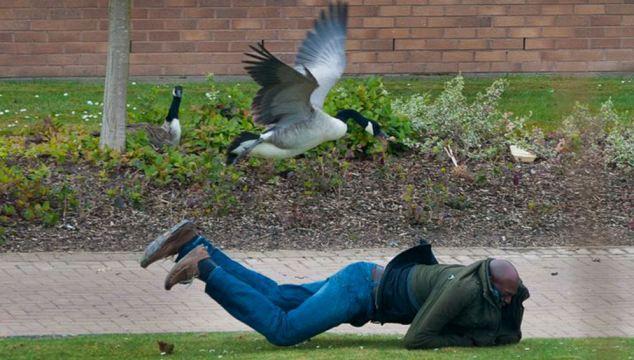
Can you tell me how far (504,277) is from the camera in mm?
6531

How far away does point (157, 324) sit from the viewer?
7.83m

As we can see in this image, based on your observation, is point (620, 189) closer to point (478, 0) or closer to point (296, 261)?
point (296, 261)

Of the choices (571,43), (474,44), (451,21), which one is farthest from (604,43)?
(451,21)

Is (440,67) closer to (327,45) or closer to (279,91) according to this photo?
(327,45)

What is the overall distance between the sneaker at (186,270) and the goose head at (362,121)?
13.0 ft

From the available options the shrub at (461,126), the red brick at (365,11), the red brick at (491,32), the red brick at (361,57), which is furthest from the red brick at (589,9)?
the shrub at (461,126)

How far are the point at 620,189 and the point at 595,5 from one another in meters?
5.26

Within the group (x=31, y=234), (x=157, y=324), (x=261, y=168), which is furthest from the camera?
(x=261, y=168)

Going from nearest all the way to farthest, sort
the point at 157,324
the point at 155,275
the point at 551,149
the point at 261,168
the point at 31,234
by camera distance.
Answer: the point at 157,324 < the point at 155,275 < the point at 31,234 < the point at 261,168 < the point at 551,149

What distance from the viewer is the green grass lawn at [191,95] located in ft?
44.5

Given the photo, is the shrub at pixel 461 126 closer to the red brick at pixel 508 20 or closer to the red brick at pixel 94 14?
the red brick at pixel 508 20

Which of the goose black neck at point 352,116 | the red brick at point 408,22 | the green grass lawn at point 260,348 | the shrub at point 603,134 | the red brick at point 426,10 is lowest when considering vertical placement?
the green grass lawn at point 260,348

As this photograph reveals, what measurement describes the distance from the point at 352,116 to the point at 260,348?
399 centimetres

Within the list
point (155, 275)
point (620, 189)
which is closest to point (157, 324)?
point (155, 275)
